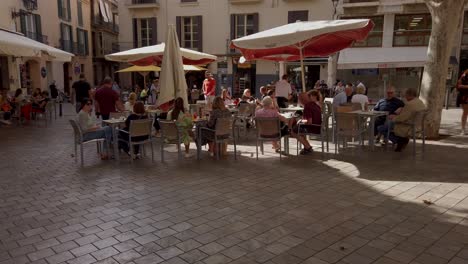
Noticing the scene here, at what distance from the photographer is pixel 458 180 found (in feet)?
17.8

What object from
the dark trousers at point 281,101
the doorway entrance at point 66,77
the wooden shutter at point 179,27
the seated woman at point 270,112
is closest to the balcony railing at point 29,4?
the doorway entrance at point 66,77

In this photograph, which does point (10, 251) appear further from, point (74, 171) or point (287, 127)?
point (287, 127)

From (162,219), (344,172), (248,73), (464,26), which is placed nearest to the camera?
(162,219)

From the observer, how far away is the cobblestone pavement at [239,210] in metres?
3.35

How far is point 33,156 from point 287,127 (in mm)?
4940

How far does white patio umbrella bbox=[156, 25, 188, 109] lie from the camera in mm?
7527

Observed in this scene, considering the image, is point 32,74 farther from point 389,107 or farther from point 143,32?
point 389,107

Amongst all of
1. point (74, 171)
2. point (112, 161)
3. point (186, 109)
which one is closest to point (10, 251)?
point (74, 171)

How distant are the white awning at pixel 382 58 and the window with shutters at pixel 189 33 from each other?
33.4 ft

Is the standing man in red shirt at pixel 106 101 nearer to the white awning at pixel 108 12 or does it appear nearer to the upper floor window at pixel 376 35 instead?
the upper floor window at pixel 376 35

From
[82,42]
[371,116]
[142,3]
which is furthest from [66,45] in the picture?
[371,116]

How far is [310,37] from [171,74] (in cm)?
283

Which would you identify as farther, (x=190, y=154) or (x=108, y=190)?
(x=190, y=154)

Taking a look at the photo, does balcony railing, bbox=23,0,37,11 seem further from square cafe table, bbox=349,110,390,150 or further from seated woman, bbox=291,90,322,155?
square cafe table, bbox=349,110,390,150
